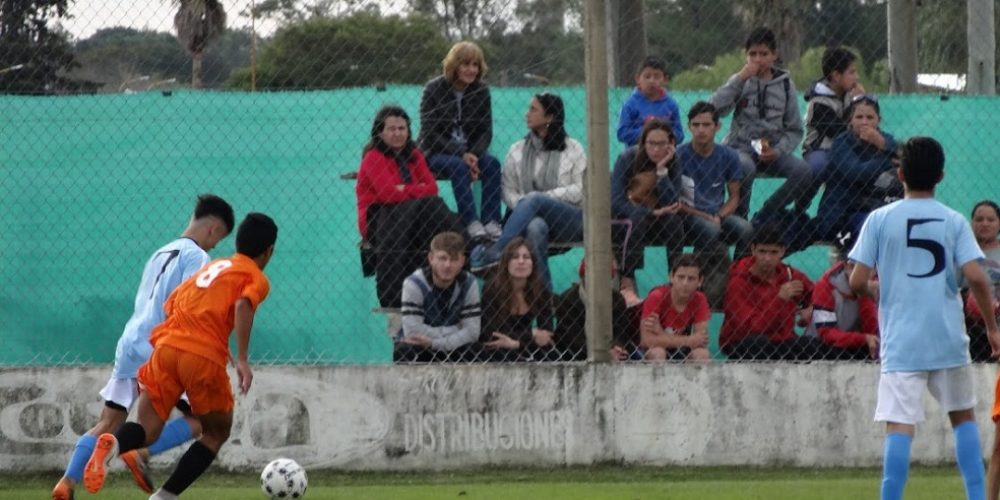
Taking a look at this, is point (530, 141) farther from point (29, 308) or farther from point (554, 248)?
point (29, 308)

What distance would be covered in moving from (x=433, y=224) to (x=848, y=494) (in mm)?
3223

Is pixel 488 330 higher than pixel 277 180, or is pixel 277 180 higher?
pixel 277 180

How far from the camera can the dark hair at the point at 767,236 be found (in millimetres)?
10656

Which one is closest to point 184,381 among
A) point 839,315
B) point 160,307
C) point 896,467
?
point 160,307

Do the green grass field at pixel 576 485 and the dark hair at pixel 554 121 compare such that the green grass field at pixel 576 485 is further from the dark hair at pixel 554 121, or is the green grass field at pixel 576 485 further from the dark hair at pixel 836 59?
the dark hair at pixel 836 59

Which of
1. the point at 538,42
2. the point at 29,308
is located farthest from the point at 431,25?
the point at 29,308

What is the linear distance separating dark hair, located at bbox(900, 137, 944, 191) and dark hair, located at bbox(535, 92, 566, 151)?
3998 mm

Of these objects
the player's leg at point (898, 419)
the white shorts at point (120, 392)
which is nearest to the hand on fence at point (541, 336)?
the white shorts at point (120, 392)

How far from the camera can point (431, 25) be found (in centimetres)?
1147

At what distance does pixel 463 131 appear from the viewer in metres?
10.7

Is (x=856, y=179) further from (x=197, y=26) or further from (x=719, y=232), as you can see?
(x=197, y=26)

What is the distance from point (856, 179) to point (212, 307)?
15.8 ft

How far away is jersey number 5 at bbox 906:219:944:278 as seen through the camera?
7.04 metres

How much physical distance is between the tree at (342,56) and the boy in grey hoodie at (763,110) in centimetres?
205
